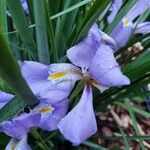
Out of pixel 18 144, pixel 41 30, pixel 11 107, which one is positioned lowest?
pixel 18 144

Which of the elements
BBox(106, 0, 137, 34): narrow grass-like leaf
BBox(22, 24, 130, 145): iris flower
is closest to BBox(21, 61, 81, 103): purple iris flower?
BBox(22, 24, 130, 145): iris flower

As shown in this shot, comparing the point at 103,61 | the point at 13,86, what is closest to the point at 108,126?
the point at 103,61

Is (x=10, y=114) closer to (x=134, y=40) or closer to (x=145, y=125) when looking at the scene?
(x=134, y=40)

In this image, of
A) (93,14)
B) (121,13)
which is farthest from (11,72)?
(121,13)

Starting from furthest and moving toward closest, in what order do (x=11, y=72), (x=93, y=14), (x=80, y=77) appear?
1. (x=80, y=77)
2. (x=93, y=14)
3. (x=11, y=72)

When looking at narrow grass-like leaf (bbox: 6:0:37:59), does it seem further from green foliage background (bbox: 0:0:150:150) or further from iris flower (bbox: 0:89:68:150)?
iris flower (bbox: 0:89:68:150)

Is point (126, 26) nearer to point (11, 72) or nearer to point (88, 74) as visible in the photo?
point (88, 74)
